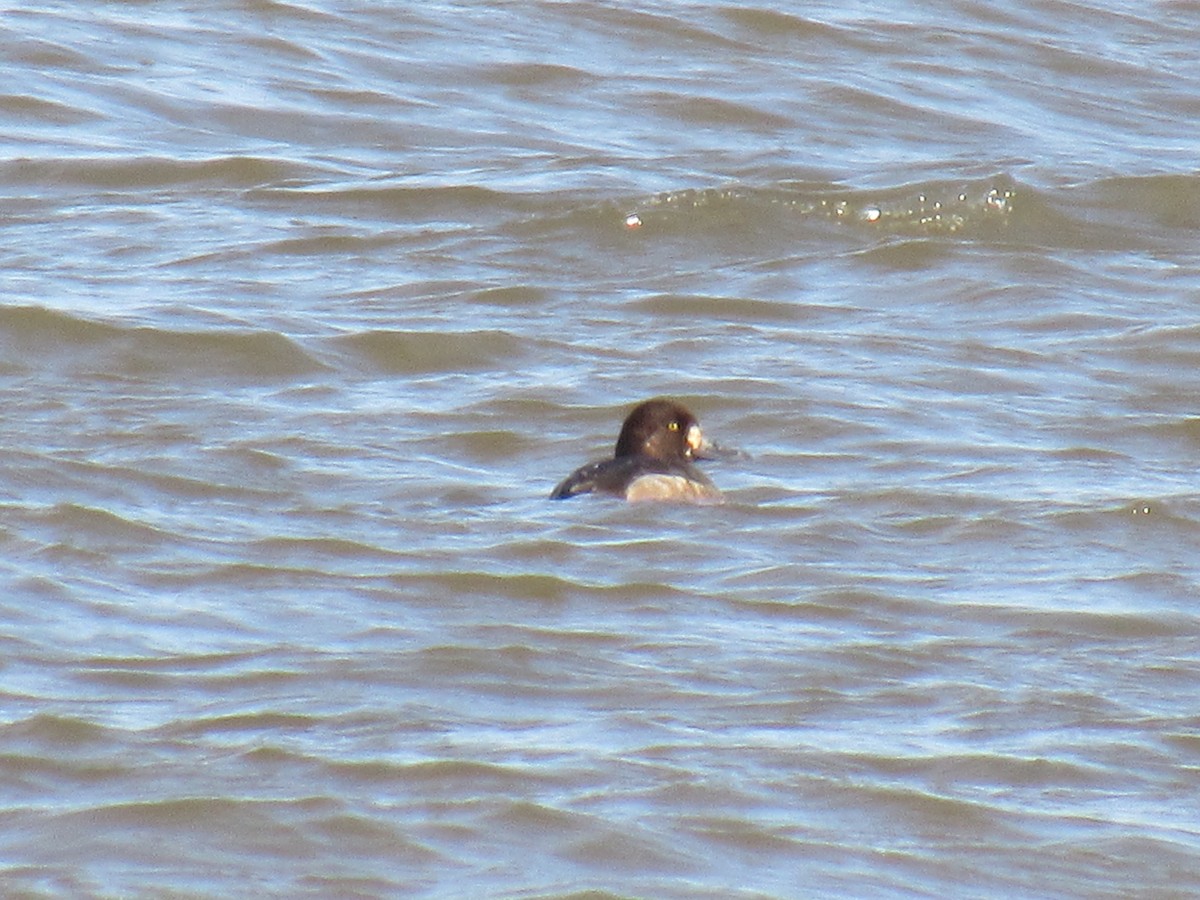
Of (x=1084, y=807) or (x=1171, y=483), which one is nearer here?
(x=1084, y=807)

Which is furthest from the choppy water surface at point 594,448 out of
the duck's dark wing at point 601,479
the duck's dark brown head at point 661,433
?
the duck's dark brown head at point 661,433

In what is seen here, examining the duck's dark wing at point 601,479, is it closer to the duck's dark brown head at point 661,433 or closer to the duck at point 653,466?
the duck at point 653,466

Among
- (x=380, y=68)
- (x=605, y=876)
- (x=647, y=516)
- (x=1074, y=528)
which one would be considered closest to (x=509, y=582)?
(x=647, y=516)

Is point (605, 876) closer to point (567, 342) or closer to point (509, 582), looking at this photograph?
point (509, 582)

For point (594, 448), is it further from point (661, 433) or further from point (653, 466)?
point (653, 466)

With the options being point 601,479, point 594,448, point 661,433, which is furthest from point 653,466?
point 594,448

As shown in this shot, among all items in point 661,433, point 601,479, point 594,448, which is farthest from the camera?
point 594,448

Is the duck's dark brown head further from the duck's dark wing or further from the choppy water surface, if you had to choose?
the choppy water surface
